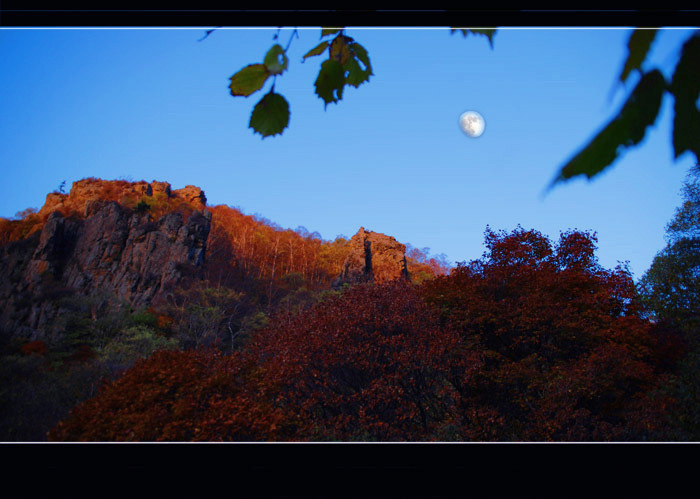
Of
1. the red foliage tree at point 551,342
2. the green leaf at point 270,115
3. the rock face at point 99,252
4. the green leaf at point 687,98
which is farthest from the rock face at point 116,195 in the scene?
the green leaf at point 687,98

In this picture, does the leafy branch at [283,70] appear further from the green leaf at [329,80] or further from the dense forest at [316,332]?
the dense forest at [316,332]

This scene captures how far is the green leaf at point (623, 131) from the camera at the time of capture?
0.25 m

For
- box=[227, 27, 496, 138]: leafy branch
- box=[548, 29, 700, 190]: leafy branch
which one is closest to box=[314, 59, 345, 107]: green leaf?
box=[227, 27, 496, 138]: leafy branch

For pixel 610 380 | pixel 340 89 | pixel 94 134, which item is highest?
pixel 94 134

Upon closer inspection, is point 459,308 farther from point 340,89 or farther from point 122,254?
point 340,89

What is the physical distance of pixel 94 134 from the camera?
3475 mm

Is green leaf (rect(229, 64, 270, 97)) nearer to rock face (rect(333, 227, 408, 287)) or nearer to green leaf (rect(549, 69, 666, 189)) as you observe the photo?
green leaf (rect(549, 69, 666, 189))

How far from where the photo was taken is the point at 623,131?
0.87 feet

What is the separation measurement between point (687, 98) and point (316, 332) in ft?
13.1

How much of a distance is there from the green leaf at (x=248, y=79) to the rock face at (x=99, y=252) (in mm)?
3624

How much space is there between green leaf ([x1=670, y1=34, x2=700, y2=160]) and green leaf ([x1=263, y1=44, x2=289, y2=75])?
400 millimetres
